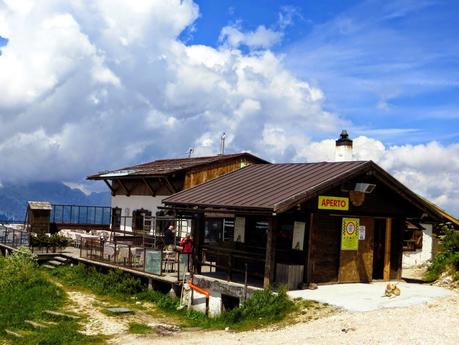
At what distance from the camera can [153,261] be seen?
20.2 m

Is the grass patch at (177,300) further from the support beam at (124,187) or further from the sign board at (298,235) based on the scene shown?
the support beam at (124,187)

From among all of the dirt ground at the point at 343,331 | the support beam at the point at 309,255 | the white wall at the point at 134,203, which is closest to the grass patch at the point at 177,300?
the dirt ground at the point at 343,331

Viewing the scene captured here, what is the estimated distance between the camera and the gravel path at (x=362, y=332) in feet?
36.8

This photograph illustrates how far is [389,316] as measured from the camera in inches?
517

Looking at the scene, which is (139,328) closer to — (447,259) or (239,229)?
(239,229)

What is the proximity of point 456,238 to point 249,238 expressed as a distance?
747 cm

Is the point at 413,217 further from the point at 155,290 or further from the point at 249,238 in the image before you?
the point at 155,290

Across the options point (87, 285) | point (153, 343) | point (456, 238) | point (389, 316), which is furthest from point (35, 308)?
point (456, 238)

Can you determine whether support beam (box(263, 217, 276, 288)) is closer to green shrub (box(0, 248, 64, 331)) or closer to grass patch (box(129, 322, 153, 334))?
grass patch (box(129, 322, 153, 334))

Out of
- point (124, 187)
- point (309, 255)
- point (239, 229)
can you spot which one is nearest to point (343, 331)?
point (309, 255)

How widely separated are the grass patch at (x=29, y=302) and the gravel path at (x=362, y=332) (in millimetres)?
1507

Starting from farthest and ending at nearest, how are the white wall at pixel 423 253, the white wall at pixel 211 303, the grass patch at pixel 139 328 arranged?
the white wall at pixel 423 253, the white wall at pixel 211 303, the grass patch at pixel 139 328

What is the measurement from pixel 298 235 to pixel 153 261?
5708 mm

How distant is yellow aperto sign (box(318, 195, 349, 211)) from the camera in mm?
17391
